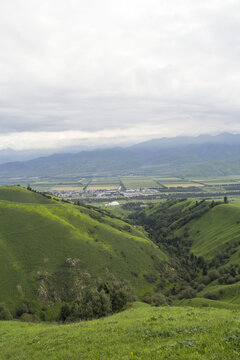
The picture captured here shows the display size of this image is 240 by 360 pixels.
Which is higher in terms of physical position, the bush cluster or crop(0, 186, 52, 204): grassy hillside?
crop(0, 186, 52, 204): grassy hillside

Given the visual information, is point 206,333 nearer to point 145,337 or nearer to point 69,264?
point 145,337

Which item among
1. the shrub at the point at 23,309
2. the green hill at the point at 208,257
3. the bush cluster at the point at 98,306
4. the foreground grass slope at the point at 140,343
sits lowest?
the green hill at the point at 208,257

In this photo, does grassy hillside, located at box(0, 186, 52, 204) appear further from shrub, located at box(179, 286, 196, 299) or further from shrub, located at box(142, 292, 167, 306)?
shrub, located at box(179, 286, 196, 299)

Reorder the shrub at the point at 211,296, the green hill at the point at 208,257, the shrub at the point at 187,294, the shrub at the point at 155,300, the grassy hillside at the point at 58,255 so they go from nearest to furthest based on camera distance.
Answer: the shrub at the point at 155,300 → the grassy hillside at the point at 58,255 → the shrub at the point at 211,296 → the green hill at the point at 208,257 → the shrub at the point at 187,294

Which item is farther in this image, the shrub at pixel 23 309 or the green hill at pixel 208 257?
the green hill at pixel 208 257

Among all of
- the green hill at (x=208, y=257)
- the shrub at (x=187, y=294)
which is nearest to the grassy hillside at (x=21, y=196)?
the green hill at (x=208, y=257)

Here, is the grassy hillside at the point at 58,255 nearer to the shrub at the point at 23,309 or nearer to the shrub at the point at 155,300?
the shrub at the point at 23,309

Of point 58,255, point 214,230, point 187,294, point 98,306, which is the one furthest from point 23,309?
point 214,230

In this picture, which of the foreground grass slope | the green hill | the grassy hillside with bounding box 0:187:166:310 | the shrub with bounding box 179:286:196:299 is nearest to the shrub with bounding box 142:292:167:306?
the grassy hillside with bounding box 0:187:166:310

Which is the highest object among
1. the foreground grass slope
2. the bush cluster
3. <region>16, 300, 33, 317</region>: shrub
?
the foreground grass slope

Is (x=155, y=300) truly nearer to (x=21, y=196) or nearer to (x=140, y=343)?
(x=140, y=343)
